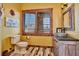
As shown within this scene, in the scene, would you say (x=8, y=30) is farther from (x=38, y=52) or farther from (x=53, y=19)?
(x=53, y=19)

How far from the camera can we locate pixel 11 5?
2.41m

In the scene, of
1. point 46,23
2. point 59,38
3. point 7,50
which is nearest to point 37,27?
point 46,23

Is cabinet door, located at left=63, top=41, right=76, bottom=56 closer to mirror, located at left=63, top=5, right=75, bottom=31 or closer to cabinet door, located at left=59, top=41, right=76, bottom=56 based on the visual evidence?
cabinet door, located at left=59, top=41, right=76, bottom=56

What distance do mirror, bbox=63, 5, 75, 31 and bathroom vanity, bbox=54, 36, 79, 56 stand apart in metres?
0.13

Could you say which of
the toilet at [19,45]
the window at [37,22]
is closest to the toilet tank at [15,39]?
the toilet at [19,45]

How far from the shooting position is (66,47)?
242 cm

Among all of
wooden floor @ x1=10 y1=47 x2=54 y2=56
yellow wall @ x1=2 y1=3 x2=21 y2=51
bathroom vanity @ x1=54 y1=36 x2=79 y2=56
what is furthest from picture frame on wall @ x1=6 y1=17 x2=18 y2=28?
bathroom vanity @ x1=54 y1=36 x2=79 y2=56

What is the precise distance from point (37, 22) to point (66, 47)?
50cm

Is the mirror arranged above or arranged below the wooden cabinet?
above

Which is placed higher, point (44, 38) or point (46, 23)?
point (46, 23)

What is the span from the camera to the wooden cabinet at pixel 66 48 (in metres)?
2.40

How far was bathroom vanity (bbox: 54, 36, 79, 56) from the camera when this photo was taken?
2404mm

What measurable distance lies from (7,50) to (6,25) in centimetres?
33

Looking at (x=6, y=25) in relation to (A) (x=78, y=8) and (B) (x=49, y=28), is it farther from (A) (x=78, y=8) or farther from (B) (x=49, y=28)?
(A) (x=78, y=8)
